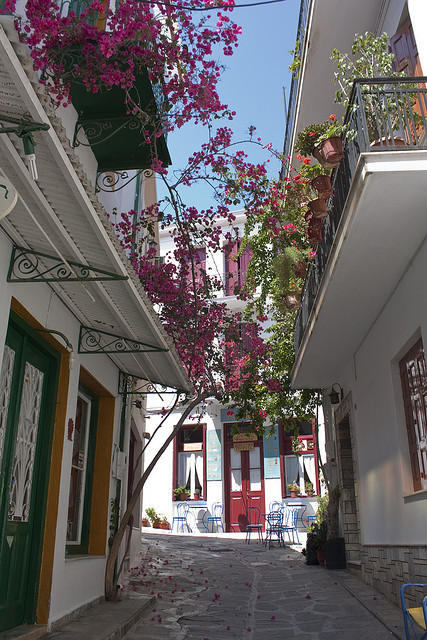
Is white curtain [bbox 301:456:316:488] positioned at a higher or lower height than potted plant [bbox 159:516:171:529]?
higher

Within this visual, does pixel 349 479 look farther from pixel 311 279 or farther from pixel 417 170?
pixel 417 170

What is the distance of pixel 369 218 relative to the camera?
5137 millimetres

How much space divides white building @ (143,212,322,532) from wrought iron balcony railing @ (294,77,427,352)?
9.57 m

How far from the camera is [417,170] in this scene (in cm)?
460

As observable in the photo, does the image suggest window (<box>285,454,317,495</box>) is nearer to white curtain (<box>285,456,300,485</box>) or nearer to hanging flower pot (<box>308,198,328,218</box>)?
white curtain (<box>285,456,300,485</box>)

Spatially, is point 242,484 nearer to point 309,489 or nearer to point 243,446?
point 243,446

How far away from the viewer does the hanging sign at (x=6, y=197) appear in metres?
2.91

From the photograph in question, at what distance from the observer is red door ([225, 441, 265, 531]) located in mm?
17656

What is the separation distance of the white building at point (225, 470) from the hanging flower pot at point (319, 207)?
9.71m

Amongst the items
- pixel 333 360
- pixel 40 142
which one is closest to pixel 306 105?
pixel 333 360

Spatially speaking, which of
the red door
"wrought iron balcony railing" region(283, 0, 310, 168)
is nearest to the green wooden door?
"wrought iron balcony railing" region(283, 0, 310, 168)

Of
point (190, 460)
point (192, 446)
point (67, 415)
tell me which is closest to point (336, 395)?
A: point (67, 415)

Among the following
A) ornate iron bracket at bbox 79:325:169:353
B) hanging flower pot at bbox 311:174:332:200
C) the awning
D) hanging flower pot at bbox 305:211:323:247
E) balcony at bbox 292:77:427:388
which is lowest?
ornate iron bracket at bbox 79:325:169:353

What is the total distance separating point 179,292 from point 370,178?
3.83m
